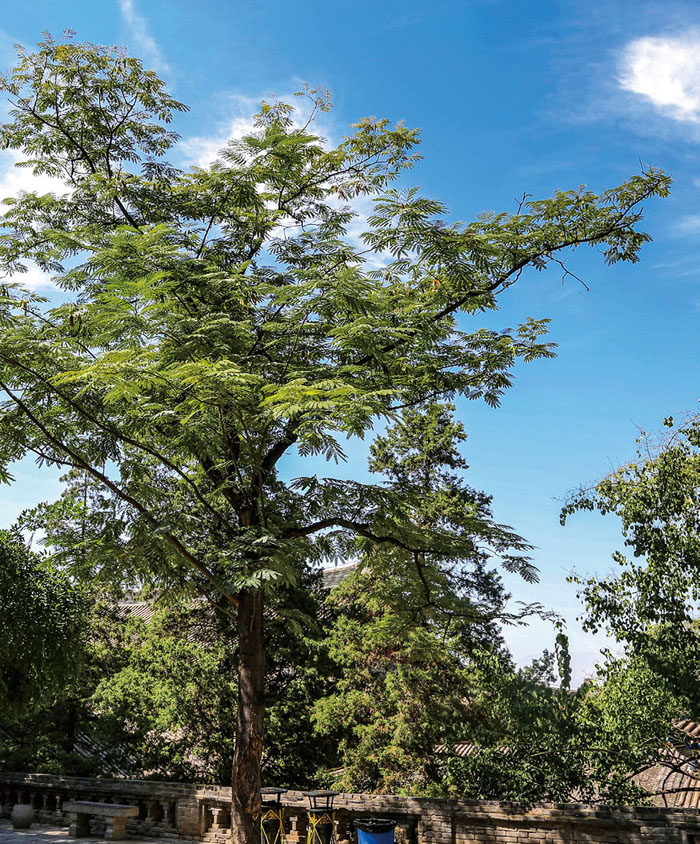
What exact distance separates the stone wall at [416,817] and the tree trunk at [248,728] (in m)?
1.45

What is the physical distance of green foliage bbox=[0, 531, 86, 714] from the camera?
42.7 ft

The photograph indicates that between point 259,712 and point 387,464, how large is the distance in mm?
6998

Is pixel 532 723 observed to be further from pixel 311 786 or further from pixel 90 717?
pixel 90 717

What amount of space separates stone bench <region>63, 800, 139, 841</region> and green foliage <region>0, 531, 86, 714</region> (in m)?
1.99

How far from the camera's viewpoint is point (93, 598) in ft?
53.0

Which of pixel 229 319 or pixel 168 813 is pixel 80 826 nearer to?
pixel 168 813

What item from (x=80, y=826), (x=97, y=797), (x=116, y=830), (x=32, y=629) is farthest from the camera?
(x=97, y=797)

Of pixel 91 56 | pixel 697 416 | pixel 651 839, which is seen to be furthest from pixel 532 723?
pixel 91 56

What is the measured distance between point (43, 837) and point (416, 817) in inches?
266

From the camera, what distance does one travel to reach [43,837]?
506 inches

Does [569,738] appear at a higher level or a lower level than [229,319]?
lower

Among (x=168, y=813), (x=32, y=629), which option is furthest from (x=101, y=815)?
(x=32, y=629)

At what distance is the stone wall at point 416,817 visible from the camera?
9430 millimetres

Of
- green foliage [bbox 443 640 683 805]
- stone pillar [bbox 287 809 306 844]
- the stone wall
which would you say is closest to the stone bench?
the stone wall
